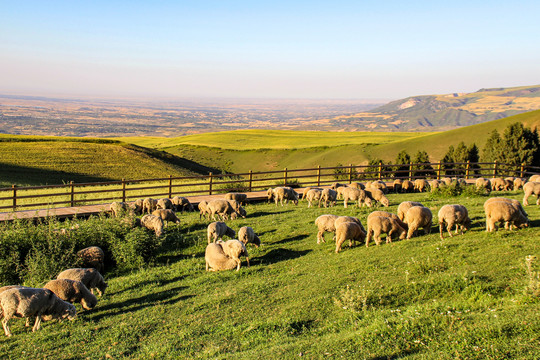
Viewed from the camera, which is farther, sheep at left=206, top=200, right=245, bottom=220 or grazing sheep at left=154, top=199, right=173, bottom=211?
grazing sheep at left=154, top=199, right=173, bottom=211

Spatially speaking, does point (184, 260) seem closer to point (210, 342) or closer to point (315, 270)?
point (315, 270)

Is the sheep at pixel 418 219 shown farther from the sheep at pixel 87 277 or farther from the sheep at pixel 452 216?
the sheep at pixel 87 277

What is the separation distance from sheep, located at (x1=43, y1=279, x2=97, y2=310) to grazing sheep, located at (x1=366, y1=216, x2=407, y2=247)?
689 centimetres

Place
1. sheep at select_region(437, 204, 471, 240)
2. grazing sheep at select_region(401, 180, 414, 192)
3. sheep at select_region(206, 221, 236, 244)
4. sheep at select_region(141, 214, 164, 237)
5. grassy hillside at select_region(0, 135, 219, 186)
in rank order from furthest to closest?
grassy hillside at select_region(0, 135, 219, 186)
grazing sheep at select_region(401, 180, 414, 192)
sheep at select_region(141, 214, 164, 237)
sheep at select_region(206, 221, 236, 244)
sheep at select_region(437, 204, 471, 240)

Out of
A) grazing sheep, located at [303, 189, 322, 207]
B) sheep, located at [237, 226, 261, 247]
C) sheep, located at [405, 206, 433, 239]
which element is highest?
sheep, located at [405, 206, 433, 239]

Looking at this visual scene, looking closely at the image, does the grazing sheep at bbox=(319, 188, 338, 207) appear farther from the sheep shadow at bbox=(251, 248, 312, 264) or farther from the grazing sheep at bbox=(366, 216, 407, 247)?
the grazing sheep at bbox=(366, 216, 407, 247)

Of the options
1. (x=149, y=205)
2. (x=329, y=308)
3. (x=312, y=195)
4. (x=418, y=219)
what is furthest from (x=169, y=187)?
(x=329, y=308)

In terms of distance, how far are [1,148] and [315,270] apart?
170ft

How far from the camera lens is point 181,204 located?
18484 millimetres

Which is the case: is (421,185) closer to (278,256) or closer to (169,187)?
(169,187)

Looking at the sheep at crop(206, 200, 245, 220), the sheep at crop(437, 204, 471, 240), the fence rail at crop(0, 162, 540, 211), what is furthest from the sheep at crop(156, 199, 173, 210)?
the sheep at crop(437, 204, 471, 240)

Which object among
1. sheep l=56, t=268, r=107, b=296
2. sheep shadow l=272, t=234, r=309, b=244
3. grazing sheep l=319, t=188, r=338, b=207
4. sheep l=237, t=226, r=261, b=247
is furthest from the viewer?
grazing sheep l=319, t=188, r=338, b=207

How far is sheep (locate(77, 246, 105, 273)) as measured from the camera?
38.1 feet

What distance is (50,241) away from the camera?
11836 millimetres
